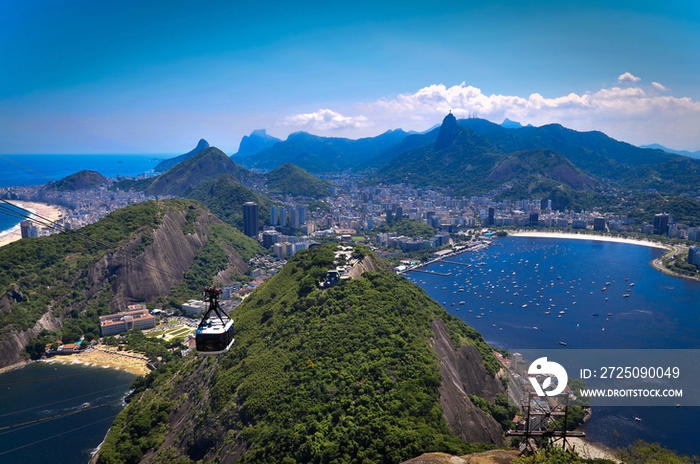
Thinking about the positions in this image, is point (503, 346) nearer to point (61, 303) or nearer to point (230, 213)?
point (61, 303)

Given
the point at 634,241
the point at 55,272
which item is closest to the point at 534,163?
the point at 634,241

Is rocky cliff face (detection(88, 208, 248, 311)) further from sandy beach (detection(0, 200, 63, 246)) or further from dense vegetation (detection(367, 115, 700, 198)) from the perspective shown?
dense vegetation (detection(367, 115, 700, 198))

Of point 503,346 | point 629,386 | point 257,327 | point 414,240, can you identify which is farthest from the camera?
point 414,240

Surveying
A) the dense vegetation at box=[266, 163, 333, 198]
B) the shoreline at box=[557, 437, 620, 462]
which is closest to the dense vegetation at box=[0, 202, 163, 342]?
the shoreline at box=[557, 437, 620, 462]

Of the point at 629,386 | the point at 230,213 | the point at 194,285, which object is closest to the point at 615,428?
the point at 629,386

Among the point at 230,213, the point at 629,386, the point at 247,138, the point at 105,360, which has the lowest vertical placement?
the point at 629,386
